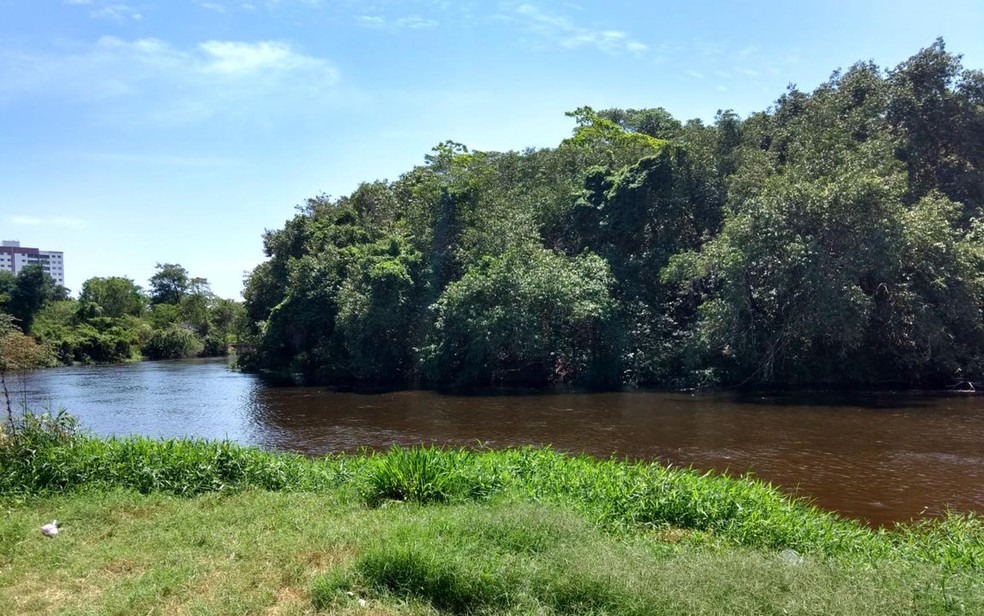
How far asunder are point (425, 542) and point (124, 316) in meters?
67.6

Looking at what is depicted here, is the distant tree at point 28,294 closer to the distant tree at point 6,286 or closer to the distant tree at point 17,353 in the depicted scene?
the distant tree at point 6,286

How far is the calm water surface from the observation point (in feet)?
37.7

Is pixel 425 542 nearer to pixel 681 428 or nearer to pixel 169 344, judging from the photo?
pixel 681 428

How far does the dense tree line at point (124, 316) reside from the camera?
5088 centimetres

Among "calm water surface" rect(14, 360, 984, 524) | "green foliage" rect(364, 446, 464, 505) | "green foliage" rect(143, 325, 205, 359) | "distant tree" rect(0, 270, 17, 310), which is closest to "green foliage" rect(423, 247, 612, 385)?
"calm water surface" rect(14, 360, 984, 524)

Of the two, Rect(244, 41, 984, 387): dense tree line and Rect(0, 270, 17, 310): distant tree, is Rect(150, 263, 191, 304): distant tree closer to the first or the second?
Rect(0, 270, 17, 310): distant tree

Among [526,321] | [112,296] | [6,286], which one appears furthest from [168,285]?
[526,321]

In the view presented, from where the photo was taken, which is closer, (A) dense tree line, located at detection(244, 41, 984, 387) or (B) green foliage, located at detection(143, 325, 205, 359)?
(A) dense tree line, located at detection(244, 41, 984, 387)

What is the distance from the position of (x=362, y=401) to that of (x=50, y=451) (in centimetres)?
1564

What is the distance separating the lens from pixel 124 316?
63688mm

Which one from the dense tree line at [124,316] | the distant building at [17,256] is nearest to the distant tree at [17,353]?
the dense tree line at [124,316]

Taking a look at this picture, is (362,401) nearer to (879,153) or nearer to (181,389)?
(181,389)

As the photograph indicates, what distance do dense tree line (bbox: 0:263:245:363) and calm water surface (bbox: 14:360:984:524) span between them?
21188 mm

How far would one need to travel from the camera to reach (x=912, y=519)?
910 centimetres
